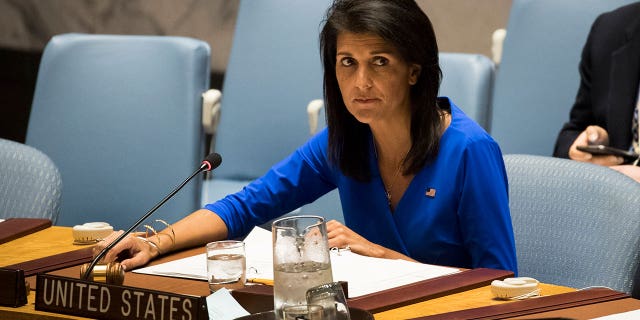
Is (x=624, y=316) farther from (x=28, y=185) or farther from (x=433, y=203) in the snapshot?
(x=28, y=185)

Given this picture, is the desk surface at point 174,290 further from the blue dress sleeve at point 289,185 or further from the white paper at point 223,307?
the blue dress sleeve at point 289,185

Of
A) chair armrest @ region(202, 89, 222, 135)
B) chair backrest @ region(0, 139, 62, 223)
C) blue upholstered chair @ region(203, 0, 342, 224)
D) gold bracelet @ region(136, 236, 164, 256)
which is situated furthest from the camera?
blue upholstered chair @ region(203, 0, 342, 224)

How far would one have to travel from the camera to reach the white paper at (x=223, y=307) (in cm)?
149

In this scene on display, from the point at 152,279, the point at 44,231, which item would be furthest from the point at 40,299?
the point at 44,231

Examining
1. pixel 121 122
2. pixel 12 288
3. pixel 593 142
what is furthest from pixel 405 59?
pixel 121 122

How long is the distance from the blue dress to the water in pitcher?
68 cm

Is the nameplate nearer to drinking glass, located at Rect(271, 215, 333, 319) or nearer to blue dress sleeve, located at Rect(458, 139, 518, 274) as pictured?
drinking glass, located at Rect(271, 215, 333, 319)

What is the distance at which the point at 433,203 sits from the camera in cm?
211

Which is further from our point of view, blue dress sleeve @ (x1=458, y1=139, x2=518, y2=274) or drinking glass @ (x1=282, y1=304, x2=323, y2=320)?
blue dress sleeve @ (x1=458, y1=139, x2=518, y2=274)

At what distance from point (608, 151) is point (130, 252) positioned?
59.7 inches

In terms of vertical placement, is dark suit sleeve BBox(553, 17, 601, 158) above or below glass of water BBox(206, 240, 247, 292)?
above

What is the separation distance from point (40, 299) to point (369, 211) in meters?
0.87

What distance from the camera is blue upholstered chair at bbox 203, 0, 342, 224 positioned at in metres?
3.34

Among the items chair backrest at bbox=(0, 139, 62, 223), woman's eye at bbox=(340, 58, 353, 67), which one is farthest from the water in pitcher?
chair backrest at bbox=(0, 139, 62, 223)
